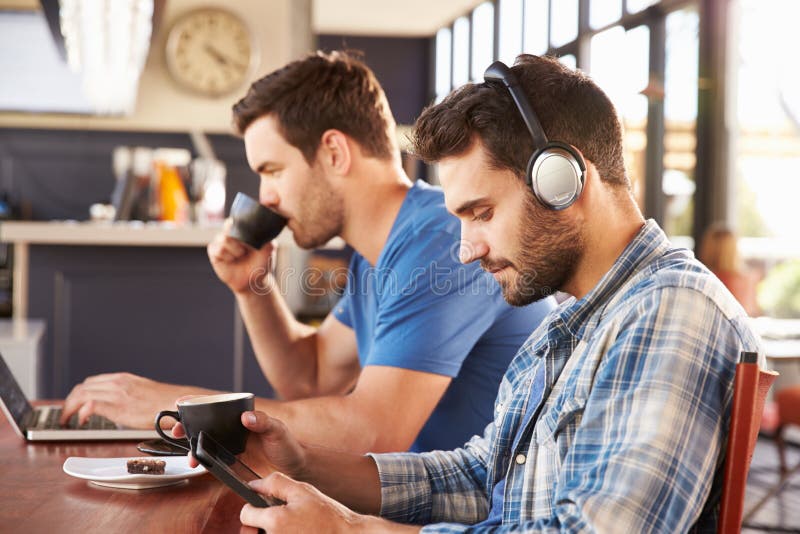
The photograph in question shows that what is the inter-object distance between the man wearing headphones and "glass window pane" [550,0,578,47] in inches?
244

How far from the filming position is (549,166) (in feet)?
3.36

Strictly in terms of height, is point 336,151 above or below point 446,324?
above

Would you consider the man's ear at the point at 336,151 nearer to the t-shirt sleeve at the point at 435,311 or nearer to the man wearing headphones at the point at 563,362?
the t-shirt sleeve at the point at 435,311

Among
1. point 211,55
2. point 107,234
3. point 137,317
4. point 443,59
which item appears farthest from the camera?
point 443,59

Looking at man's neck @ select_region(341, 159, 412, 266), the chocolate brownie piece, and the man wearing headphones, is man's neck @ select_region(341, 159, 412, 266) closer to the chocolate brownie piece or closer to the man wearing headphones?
the man wearing headphones

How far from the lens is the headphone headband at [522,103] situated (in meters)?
1.07

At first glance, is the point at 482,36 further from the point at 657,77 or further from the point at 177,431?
the point at 177,431

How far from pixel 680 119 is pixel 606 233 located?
16.1 ft

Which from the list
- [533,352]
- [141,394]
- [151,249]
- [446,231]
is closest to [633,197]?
[533,352]

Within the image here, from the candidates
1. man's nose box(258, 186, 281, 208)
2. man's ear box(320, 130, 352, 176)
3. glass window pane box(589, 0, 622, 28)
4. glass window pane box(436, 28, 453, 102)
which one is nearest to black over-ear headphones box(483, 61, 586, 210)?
man's ear box(320, 130, 352, 176)

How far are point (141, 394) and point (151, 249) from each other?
8.84 ft

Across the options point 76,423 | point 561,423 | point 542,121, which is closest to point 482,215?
point 542,121

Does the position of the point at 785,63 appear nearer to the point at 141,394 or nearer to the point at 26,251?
the point at 26,251

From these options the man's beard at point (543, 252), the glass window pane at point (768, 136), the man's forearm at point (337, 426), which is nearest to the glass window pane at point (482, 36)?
the glass window pane at point (768, 136)
